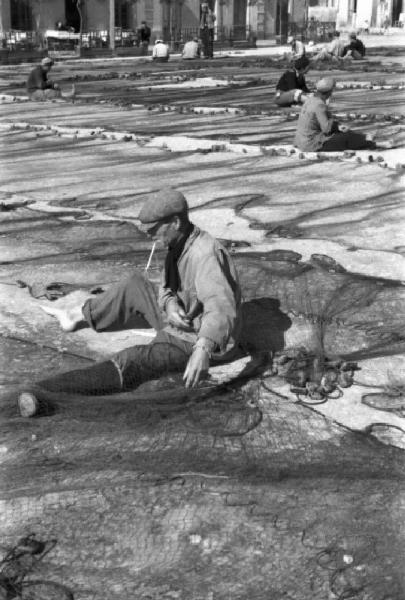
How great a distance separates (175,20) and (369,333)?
2248 inches

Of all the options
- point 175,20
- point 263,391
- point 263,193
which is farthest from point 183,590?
point 175,20

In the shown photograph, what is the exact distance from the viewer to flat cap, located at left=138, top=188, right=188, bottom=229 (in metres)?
4.69

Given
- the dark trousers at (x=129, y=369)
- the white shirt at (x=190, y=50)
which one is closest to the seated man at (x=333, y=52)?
the white shirt at (x=190, y=50)

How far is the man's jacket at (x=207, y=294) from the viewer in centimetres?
454

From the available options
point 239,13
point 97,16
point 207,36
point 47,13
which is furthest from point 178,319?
point 239,13

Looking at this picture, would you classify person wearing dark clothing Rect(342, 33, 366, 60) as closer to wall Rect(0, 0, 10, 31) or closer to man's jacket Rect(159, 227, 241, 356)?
wall Rect(0, 0, 10, 31)

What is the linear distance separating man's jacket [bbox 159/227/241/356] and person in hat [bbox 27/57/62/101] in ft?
56.9

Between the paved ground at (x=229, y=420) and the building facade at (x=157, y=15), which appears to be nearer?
the paved ground at (x=229, y=420)

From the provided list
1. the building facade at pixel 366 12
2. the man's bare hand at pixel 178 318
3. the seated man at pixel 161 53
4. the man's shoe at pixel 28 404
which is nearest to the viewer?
the man's shoe at pixel 28 404

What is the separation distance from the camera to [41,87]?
70.8ft

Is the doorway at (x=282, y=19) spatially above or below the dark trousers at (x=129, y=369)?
above

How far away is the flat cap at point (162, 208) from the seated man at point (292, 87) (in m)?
13.2

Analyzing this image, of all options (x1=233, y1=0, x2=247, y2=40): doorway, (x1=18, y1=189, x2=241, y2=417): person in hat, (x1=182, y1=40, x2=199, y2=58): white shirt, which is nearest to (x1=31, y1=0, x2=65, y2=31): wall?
(x1=233, y1=0, x2=247, y2=40): doorway

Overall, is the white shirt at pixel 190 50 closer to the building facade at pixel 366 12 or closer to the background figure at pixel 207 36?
the background figure at pixel 207 36
